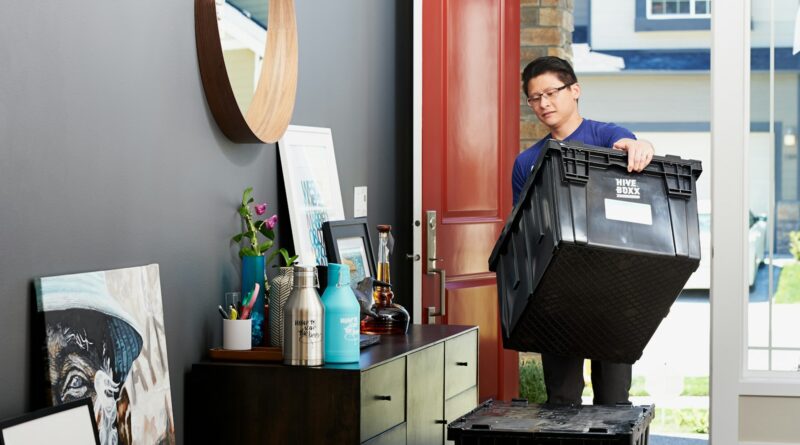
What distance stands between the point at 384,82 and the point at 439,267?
0.80 meters

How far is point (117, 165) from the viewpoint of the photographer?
2.03 metres

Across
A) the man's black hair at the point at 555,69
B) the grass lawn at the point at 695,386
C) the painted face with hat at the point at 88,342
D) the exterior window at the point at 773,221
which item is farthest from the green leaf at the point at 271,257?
the grass lawn at the point at 695,386

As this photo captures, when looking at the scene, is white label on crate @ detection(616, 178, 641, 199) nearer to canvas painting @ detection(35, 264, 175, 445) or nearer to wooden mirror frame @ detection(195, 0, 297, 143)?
wooden mirror frame @ detection(195, 0, 297, 143)

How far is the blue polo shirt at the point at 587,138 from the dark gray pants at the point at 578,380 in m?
0.52

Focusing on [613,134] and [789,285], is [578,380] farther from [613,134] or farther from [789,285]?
[789,285]

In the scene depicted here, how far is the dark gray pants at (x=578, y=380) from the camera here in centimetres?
305

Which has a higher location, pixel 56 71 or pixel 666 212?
pixel 56 71

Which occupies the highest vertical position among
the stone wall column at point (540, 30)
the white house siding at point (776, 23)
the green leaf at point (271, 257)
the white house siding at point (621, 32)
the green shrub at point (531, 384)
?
the white house siding at point (621, 32)

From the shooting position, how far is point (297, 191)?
3074mm

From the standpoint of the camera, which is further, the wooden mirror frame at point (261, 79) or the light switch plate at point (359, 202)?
the light switch plate at point (359, 202)

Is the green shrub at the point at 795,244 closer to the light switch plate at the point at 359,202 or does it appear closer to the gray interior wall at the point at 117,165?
the light switch plate at the point at 359,202

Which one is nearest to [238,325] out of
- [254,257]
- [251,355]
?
[251,355]

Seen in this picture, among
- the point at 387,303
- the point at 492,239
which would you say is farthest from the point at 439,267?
the point at 387,303

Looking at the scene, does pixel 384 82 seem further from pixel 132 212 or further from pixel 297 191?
pixel 132 212
